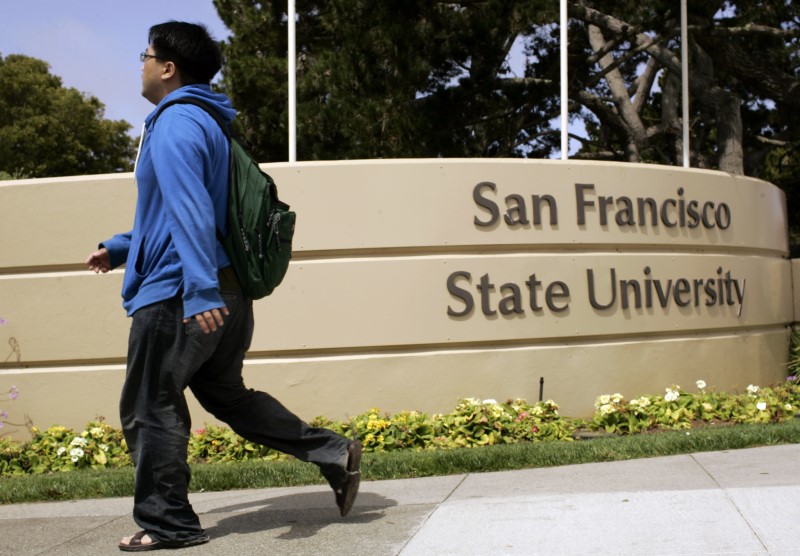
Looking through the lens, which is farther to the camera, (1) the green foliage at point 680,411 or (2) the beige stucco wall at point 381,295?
(2) the beige stucco wall at point 381,295

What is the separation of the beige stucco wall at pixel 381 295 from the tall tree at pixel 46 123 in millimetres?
30312

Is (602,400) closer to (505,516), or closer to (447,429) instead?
(447,429)

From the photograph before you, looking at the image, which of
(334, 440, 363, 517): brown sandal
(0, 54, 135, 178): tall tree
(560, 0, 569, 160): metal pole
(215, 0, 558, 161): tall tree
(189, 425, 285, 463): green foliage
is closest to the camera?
(334, 440, 363, 517): brown sandal

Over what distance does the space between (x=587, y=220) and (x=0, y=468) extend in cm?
503

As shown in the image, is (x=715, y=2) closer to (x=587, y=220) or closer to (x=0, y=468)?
(x=587, y=220)

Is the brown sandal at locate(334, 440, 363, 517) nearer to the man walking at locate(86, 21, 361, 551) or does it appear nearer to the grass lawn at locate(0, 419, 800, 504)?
the man walking at locate(86, 21, 361, 551)

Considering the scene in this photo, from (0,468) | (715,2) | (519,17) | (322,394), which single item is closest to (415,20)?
(519,17)

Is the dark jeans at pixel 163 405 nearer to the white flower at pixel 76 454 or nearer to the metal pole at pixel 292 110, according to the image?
the white flower at pixel 76 454

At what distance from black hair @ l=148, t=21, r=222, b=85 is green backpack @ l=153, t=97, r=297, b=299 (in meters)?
0.18

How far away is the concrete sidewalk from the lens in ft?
12.3

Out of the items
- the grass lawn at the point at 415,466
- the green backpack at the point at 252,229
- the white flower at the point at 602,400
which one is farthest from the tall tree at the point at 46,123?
the green backpack at the point at 252,229

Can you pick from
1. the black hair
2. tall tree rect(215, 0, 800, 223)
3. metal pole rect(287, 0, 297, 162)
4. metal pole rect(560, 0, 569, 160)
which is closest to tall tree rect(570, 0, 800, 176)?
tall tree rect(215, 0, 800, 223)

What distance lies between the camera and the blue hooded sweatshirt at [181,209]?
380cm

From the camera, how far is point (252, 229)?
404cm
